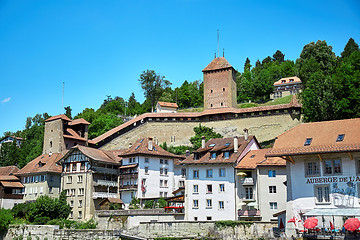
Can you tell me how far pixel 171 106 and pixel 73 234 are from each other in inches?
2401

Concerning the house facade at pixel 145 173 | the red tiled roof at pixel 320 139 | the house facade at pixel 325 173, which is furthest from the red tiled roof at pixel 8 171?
the house facade at pixel 325 173

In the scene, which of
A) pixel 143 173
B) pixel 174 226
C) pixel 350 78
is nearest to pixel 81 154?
pixel 143 173

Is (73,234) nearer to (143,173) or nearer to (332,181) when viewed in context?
(143,173)

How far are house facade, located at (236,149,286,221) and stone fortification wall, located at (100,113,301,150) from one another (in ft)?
96.2

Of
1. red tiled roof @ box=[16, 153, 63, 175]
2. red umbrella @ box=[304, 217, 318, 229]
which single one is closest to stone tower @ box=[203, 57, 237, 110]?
red tiled roof @ box=[16, 153, 63, 175]

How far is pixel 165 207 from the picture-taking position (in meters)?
43.3

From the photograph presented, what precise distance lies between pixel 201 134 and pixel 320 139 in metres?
41.7

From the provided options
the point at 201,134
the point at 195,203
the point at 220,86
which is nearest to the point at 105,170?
the point at 195,203

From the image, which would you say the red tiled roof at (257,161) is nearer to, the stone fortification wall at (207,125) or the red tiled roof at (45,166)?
the red tiled roof at (45,166)

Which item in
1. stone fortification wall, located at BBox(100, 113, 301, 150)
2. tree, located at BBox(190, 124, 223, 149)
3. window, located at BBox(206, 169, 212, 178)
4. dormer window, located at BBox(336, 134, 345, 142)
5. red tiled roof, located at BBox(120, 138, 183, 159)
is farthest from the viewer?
stone fortification wall, located at BBox(100, 113, 301, 150)

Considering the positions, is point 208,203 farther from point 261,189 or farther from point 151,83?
point 151,83

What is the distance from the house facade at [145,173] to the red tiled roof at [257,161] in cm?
1330

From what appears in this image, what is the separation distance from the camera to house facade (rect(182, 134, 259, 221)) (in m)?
40.0

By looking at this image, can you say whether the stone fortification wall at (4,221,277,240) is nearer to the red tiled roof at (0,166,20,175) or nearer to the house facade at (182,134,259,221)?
the house facade at (182,134,259,221)
